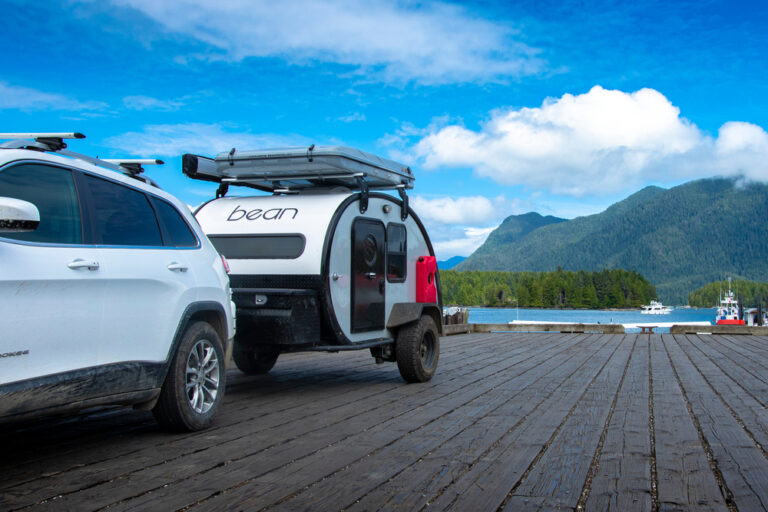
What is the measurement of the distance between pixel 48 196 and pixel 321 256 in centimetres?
369

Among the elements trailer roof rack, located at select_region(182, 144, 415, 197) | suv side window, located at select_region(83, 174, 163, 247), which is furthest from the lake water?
suv side window, located at select_region(83, 174, 163, 247)

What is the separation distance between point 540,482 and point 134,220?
3429mm

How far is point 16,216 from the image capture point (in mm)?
3854

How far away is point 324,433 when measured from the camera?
19.0 ft

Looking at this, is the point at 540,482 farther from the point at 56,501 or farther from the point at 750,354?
the point at 750,354

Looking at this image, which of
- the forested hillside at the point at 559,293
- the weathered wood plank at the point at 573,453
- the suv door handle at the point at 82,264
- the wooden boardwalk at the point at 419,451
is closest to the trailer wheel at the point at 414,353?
the wooden boardwalk at the point at 419,451

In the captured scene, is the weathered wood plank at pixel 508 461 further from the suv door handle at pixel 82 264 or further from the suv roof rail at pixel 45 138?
the suv roof rail at pixel 45 138

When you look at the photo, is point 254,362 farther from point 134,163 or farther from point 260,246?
point 134,163

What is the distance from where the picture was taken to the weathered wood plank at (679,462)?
157 inches

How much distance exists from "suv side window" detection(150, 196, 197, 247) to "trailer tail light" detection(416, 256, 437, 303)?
4.36 meters

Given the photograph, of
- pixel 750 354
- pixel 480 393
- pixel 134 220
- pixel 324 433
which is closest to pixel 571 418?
pixel 480 393

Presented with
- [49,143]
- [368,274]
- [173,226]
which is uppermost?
[49,143]

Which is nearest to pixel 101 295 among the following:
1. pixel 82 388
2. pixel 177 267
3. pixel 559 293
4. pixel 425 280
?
pixel 82 388

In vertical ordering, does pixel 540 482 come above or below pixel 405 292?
below
